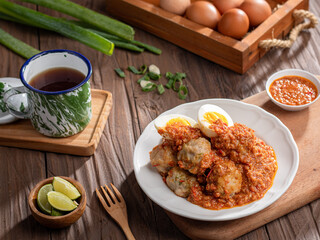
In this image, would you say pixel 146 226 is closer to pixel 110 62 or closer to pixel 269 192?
pixel 269 192

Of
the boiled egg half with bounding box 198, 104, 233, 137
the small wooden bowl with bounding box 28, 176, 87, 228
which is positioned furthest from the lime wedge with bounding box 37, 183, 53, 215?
the boiled egg half with bounding box 198, 104, 233, 137

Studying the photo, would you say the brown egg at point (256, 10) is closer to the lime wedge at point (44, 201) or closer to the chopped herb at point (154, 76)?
the chopped herb at point (154, 76)

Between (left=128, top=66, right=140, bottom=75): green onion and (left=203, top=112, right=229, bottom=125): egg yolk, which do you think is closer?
(left=203, top=112, right=229, bottom=125): egg yolk

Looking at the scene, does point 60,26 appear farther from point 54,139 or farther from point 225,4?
point 225,4

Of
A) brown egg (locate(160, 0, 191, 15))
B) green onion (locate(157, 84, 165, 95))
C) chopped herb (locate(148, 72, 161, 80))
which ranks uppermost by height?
brown egg (locate(160, 0, 191, 15))

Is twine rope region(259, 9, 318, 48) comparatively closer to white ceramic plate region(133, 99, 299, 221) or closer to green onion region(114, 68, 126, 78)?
white ceramic plate region(133, 99, 299, 221)

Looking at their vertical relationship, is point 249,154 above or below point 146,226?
above

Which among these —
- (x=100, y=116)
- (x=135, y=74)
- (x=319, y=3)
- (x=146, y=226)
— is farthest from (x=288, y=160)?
(x=319, y=3)

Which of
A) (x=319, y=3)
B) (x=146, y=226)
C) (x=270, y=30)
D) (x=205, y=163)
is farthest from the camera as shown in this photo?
(x=319, y=3)
